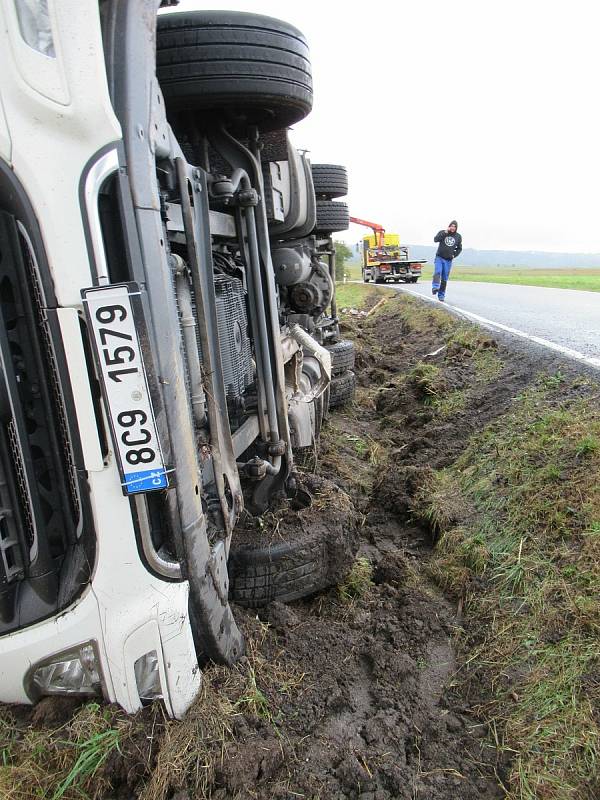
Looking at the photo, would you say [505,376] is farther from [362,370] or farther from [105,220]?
[105,220]

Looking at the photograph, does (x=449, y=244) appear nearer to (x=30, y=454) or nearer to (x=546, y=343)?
(x=546, y=343)

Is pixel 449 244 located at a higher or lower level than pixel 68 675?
higher

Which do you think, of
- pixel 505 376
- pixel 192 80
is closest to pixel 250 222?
pixel 192 80

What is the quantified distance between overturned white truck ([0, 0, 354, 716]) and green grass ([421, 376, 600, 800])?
1.03 meters

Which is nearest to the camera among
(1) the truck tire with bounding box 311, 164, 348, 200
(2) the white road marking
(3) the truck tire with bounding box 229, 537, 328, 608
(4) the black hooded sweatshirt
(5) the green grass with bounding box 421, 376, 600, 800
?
(5) the green grass with bounding box 421, 376, 600, 800

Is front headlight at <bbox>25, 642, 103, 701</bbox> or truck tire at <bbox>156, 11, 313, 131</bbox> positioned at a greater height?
truck tire at <bbox>156, 11, 313, 131</bbox>

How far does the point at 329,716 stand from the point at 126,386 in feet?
4.59

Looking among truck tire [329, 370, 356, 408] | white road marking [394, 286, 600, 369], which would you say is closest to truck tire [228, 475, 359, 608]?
white road marking [394, 286, 600, 369]

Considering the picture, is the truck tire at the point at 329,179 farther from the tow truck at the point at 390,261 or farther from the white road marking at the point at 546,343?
the tow truck at the point at 390,261

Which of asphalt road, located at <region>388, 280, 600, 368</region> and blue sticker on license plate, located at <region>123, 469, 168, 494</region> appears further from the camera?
asphalt road, located at <region>388, 280, 600, 368</region>

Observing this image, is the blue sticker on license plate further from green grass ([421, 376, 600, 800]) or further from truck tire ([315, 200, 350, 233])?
truck tire ([315, 200, 350, 233])

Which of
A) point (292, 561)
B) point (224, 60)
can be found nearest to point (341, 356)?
→ point (292, 561)

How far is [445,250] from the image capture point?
14500 mm

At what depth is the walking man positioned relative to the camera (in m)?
14.4
